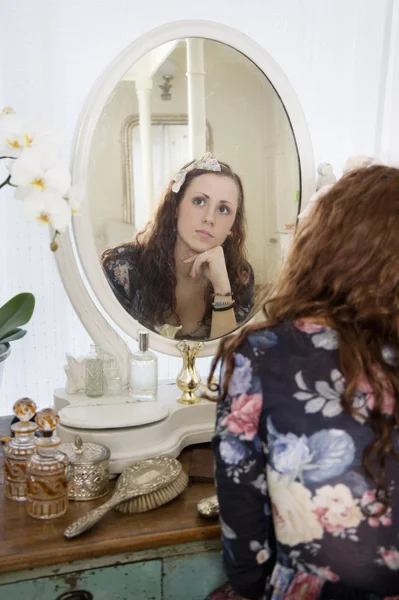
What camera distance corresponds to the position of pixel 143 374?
1166mm

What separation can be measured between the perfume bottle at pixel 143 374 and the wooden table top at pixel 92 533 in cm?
24

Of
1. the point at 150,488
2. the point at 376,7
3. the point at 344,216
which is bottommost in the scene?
the point at 150,488

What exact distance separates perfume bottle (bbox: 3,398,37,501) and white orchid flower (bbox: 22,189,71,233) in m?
0.33

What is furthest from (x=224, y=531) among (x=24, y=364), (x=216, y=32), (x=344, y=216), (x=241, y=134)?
(x=216, y=32)

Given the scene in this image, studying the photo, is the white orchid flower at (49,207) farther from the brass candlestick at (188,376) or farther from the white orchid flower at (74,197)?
the brass candlestick at (188,376)

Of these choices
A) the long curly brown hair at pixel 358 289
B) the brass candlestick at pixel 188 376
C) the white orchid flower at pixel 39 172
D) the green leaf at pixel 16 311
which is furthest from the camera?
the brass candlestick at pixel 188 376

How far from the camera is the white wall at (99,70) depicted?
43.8 inches

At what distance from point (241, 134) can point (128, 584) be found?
0.83m

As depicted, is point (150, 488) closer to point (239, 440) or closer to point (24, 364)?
point (239, 440)

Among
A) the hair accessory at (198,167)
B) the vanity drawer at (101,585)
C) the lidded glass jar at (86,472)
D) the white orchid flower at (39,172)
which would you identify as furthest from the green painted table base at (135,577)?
the hair accessory at (198,167)

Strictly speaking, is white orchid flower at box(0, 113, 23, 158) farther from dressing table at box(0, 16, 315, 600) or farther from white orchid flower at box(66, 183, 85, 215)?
dressing table at box(0, 16, 315, 600)

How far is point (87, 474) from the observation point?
0.96 m

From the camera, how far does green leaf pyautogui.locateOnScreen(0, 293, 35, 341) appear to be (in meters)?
1.07

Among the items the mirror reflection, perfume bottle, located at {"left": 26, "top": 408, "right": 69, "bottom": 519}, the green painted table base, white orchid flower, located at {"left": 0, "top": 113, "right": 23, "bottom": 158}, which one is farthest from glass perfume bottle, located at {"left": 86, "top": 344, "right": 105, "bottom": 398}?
white orchid flower, located at {"left": 0, "top": 113, "right": 23, "bottom": 158}
